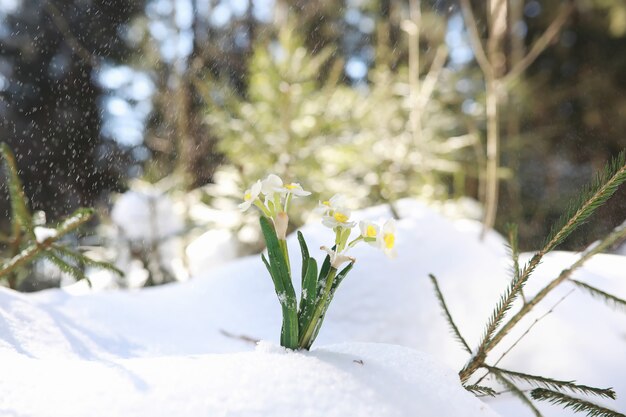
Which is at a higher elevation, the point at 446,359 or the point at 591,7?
the point at 591,7

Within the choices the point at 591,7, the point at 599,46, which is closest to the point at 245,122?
the point at 591,7

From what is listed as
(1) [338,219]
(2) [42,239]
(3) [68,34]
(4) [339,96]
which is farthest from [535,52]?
(3) [68,34]

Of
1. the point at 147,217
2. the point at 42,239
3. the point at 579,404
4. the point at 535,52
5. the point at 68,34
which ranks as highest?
the point at 68,34

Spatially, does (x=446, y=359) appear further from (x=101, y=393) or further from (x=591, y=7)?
(x=591, y=7)

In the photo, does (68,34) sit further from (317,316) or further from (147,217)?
(317,316)

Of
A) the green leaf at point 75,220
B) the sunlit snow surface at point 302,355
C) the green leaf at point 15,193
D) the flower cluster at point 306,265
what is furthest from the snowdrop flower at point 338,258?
the green leaf at point 15,193

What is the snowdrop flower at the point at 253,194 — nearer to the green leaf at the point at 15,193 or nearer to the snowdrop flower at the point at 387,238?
the snowdrop flower at the point at 387,238

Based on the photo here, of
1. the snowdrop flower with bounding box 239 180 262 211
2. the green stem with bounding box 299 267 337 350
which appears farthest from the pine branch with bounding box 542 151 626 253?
the snowdrop flower with bounding box 239 180 262 211
